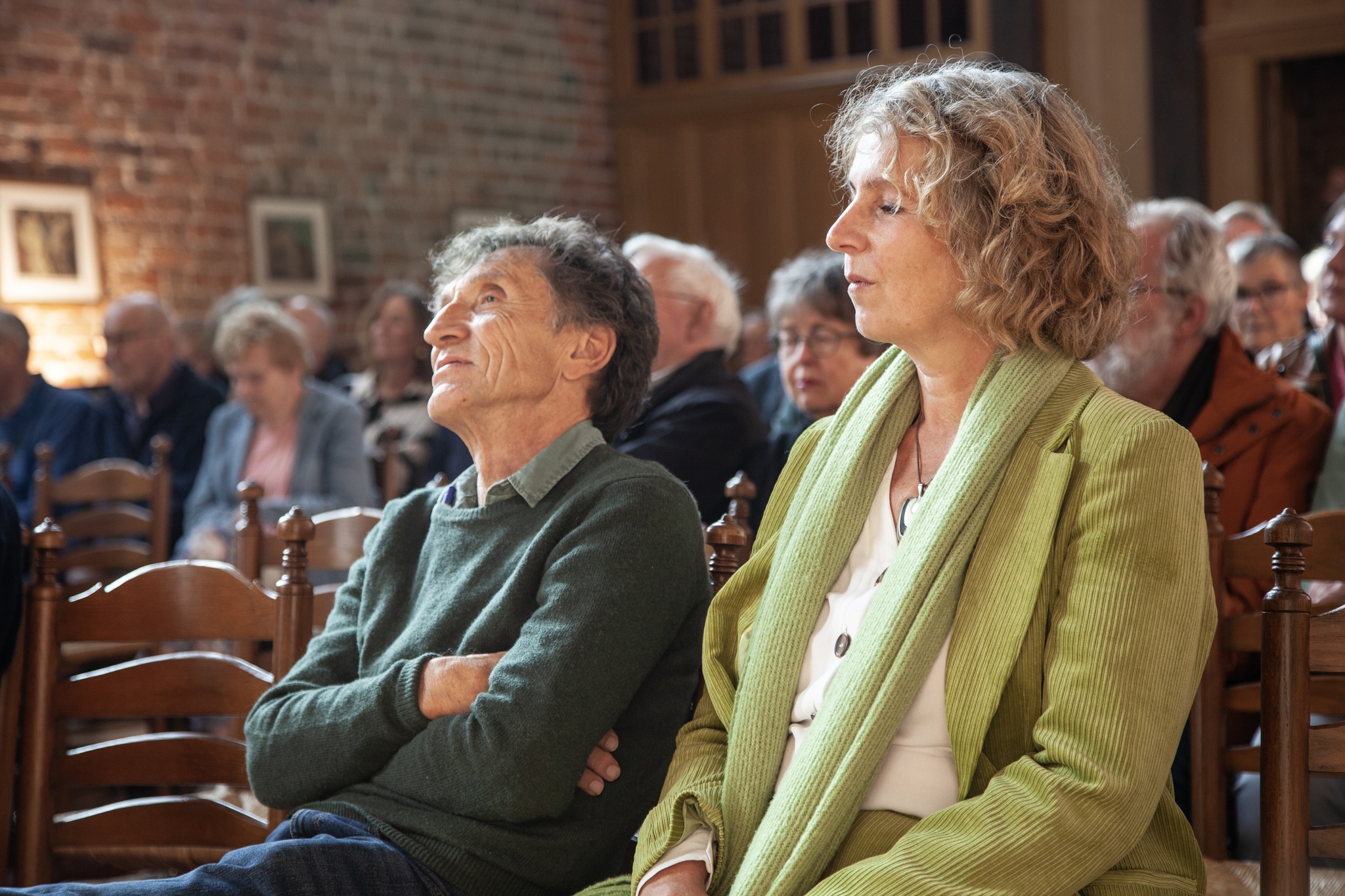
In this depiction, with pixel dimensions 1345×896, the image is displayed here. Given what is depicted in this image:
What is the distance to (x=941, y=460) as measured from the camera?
1.50 metres

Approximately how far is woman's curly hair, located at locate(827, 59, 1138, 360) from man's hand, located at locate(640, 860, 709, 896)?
645 mm

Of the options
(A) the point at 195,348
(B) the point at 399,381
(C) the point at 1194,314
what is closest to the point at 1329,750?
(C) the point at 1194,314

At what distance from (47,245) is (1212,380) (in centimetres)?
580

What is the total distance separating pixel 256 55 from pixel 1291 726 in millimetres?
7159

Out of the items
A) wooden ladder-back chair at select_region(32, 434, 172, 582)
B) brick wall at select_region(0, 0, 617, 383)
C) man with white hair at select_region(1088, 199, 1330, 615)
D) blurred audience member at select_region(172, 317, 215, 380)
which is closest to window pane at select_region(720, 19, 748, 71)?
brick wall at select_region(0, 0, 617, 383)

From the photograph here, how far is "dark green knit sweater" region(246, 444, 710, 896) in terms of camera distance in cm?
156

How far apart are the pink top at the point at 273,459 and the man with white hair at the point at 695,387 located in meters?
1.65

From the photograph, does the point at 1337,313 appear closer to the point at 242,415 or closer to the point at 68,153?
the point at 242,415

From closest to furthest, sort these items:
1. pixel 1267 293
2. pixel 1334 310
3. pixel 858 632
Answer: pixel 858 632 → pixel 1334 310 → pixel 1267 293

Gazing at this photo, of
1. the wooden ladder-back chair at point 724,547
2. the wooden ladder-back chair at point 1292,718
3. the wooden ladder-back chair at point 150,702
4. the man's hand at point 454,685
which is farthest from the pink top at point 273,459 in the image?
the wooden ladder-back chair at point 1292,718

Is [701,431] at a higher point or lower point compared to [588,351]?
lower

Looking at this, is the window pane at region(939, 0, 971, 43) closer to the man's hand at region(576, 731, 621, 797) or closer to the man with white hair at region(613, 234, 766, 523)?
the man with white hair at region(613, 234, 766, 523)

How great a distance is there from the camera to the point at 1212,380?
2.57m

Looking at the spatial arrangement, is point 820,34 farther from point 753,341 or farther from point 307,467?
point 307,467
